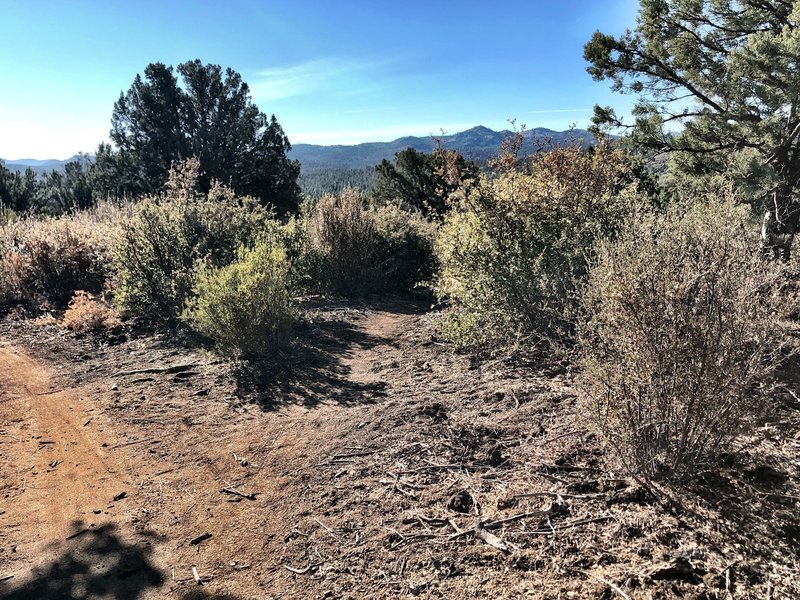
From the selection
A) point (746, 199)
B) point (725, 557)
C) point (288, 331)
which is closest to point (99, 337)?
point (288, 331)

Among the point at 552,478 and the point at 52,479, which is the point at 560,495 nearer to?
the point at 552,478

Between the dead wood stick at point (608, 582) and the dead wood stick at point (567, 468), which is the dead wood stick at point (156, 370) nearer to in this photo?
the dead wood stick at point (567, 468)

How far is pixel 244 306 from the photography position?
5.62 metres

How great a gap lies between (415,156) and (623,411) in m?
23.0

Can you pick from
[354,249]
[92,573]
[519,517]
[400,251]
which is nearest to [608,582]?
[519,517]

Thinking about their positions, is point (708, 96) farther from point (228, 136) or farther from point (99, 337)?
point (228, 136)

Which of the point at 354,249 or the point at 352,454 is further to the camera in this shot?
the point at 354,249

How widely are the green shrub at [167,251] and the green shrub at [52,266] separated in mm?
1799

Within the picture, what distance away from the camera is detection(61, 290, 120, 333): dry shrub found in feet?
24.2

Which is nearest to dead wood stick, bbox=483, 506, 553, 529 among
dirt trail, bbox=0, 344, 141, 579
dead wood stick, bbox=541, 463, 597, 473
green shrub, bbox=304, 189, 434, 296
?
dead wood stick, bbox=541, 463, 597, 473

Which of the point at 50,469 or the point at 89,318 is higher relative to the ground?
the point at 89,318

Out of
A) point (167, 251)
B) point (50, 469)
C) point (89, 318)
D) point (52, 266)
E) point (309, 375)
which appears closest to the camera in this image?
point (50, 469)

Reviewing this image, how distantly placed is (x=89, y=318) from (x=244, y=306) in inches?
135

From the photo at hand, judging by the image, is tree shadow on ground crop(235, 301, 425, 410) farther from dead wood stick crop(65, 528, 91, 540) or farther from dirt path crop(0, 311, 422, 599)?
dead wood stick crop(65, 528, 91, 540)
